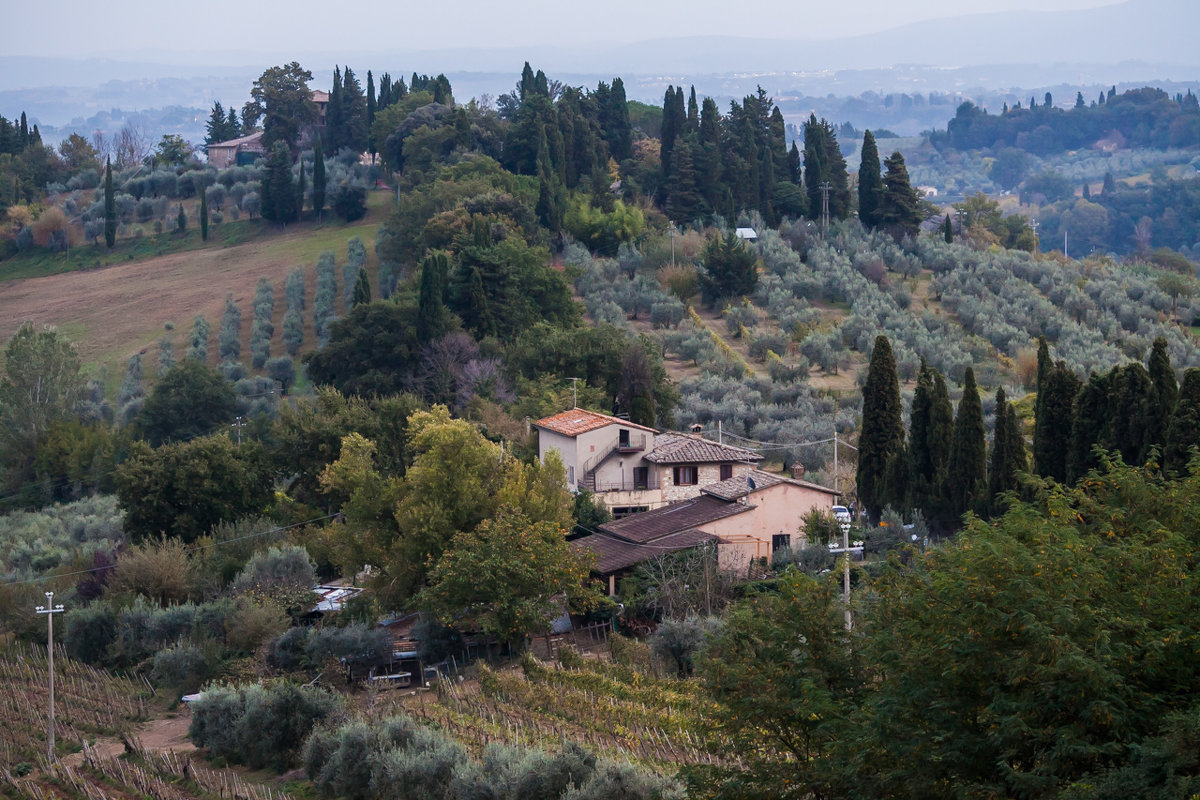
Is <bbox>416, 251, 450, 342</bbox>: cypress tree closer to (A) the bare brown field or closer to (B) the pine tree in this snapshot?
(A) the bare brown field

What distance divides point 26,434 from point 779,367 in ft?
110

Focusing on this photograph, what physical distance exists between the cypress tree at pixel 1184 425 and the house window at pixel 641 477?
19.2m

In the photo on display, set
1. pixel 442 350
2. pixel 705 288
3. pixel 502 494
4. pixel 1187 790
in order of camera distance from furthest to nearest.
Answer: pixel 705 288
pixel 442 350
pixel 502 494
pixel 1187 790

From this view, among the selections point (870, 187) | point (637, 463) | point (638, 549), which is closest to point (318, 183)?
point (870, 187)

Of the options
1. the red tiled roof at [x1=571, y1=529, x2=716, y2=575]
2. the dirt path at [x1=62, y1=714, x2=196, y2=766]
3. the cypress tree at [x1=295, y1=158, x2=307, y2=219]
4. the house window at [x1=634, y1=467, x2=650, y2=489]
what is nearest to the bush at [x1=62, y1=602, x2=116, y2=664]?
the dirt path at [x1=62, y1=714, x2=196, y2=766]

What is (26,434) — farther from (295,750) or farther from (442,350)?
(295,750)

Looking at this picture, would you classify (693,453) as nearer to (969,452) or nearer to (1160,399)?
(969,452)

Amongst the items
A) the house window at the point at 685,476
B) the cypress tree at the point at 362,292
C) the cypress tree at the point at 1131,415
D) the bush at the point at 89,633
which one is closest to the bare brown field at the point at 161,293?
the cypress tree at the point at 362,292

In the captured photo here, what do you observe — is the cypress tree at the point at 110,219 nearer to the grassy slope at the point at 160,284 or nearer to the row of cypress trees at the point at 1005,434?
the grassy slope at the point at 160,284

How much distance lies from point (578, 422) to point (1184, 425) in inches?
871

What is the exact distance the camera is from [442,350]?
61375mm

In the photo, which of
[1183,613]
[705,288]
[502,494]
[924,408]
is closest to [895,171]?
Answer: [705,288]

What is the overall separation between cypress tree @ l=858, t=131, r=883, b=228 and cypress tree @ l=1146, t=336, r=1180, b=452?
170ft

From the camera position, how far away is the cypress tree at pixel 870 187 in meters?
84.4
